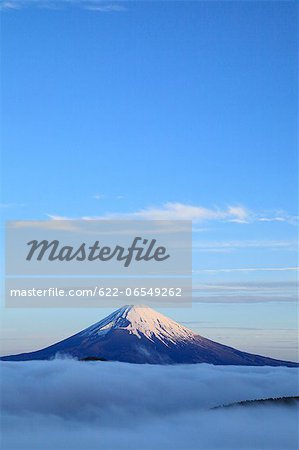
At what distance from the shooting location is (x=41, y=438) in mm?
88812

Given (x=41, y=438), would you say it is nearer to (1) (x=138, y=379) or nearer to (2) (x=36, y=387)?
(2) (x=36, y=387)

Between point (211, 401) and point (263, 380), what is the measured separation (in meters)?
31.4

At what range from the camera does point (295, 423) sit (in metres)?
81.4

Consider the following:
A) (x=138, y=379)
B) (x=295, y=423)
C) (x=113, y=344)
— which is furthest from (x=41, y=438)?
(x=113, y=344)

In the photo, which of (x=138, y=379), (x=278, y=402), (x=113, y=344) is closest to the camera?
(x=278, y=402)

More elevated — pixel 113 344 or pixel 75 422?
pixel 113 344

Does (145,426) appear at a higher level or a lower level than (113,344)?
lower

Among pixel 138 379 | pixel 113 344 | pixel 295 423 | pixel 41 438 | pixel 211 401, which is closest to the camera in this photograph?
pixel 295 423

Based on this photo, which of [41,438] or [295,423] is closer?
[295,423]

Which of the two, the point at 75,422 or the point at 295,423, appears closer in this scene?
the point at 295,423

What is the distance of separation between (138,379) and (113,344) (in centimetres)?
5803

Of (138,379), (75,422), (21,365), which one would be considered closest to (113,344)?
(138,379)

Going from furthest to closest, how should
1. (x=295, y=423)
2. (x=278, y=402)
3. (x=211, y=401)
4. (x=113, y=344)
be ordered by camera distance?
(x=113, y=344), (x=211, y=401), (x=278, y=402), (x=295, y=423)

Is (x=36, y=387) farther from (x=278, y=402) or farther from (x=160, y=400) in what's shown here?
(x=278, y=402)
